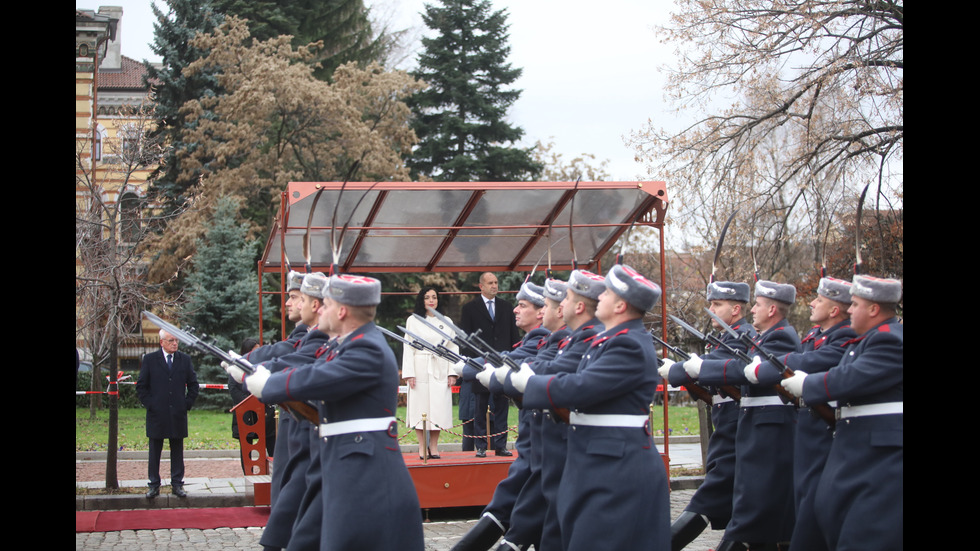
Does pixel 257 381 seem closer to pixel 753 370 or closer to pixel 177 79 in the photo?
pixel 753 370

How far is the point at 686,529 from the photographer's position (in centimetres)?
762

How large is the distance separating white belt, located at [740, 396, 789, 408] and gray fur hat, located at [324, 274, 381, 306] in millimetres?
3170

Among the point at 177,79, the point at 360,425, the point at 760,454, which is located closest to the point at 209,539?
the point at 360,425

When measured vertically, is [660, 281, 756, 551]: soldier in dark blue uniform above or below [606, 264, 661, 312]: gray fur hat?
below

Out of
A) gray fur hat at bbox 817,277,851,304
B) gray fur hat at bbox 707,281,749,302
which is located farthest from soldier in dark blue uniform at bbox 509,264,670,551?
gray fur hat at bbox 707,281,749,302

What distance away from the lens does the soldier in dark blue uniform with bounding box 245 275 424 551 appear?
16.7 ft

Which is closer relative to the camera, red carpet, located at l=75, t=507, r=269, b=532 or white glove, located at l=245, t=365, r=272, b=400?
white glove, located at l=245, t=365, r=272, b=400

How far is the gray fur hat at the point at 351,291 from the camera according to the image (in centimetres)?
550

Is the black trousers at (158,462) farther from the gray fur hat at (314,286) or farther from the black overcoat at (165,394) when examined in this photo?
the gray fur hat at (314,286)

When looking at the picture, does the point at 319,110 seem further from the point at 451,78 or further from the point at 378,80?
the point at 451,78

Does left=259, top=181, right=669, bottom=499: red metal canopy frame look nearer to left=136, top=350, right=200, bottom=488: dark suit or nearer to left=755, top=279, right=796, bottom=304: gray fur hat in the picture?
left=136, top=350, right=200, bottom=488: dark suit

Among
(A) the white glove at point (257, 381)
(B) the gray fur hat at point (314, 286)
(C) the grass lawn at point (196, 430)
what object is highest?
(B) the gray fur hat at point (314, 286)

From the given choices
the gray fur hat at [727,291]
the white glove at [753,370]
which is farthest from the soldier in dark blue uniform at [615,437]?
the gray fur hat at [727,291]

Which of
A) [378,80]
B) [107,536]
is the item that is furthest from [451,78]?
[107,536]
